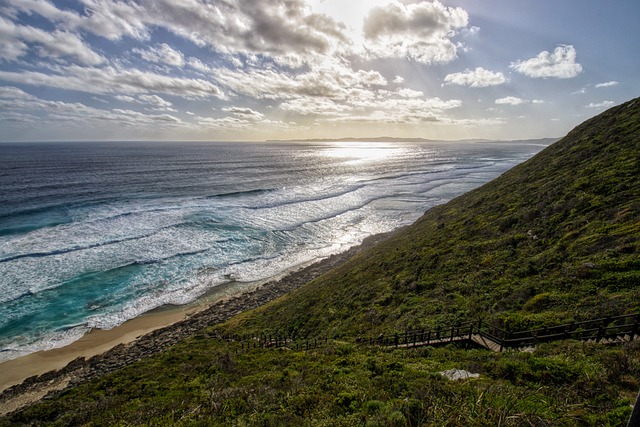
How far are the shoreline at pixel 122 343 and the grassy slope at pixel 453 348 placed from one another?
435cm

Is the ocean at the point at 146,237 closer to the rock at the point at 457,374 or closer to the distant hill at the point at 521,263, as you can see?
the distant hill at the point at 521,263

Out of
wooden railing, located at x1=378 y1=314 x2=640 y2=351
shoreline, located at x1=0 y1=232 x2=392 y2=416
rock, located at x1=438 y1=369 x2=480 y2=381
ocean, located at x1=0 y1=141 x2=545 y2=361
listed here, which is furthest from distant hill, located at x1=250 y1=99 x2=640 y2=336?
ocean, located at x1=0 y1=141 x2=545 y2=361

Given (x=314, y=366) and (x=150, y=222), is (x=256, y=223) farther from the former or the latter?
(x=314, y=366)

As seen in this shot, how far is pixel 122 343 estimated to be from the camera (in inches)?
926

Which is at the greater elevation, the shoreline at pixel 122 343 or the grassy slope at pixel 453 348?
the grassy slope at pixel 453 348

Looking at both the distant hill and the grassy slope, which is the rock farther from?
the distant hill

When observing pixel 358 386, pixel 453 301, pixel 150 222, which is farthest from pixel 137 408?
pixel 150 222

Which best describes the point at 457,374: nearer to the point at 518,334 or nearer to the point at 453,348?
→ the point at 453,348

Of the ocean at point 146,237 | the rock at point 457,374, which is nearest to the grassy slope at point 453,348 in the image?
the rock at point 457,374

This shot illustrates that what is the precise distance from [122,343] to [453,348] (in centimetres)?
2438

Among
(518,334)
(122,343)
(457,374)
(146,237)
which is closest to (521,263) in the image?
(518,334)

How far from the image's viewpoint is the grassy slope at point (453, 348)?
23.0 feet

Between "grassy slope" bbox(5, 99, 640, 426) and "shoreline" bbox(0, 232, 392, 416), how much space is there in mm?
4353

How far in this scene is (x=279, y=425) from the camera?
7.21 meters
